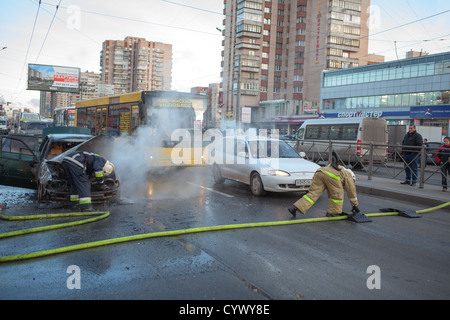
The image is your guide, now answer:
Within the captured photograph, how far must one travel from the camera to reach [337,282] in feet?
12.2

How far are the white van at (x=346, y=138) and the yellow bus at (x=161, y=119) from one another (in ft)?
17.7

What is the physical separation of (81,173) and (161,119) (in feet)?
19.8

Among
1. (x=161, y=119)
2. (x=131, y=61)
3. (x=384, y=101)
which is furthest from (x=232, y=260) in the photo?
(x=131, y=61)

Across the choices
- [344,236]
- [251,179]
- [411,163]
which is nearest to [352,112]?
[411,163]

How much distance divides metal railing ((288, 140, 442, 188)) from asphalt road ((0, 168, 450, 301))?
395cm

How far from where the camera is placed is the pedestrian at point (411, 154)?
1140cm

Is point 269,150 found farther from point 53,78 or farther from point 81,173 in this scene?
point 53,78

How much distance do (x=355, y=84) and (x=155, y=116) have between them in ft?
142

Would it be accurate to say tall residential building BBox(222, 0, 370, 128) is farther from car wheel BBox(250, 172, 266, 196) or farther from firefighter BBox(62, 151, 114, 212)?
firefighter BBox(62, 151, 114, 212)

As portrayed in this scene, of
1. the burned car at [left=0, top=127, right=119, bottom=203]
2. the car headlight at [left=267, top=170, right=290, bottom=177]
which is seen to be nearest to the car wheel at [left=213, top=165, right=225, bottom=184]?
the car headlight at [left=267, top=170, right=290, bottom=177]

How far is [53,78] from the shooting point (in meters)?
48.3

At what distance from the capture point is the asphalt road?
11.3 feet

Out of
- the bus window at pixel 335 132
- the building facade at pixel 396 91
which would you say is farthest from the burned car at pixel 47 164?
the building facade at pixel 396 91

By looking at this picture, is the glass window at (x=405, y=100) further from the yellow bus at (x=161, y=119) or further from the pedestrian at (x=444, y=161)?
the yellow bus at (x=161, y=119)
